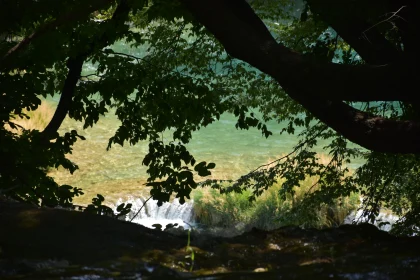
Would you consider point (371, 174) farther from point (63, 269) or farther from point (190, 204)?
point (190, 204)

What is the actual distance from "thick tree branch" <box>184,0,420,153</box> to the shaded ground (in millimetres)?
658

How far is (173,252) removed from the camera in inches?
121

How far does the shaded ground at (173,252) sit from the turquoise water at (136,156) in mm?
10128

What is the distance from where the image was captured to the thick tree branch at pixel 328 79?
3.56 meters

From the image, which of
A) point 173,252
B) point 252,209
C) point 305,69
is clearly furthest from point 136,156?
point 173,252

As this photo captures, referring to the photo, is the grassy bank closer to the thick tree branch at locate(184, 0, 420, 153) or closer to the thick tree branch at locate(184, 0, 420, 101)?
the thick tree branch at locate(184, 0, 420, 153)

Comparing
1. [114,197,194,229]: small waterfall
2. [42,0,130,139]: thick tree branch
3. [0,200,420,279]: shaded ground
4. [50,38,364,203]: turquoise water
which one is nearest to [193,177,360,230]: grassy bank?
[114,197,194,229]: small waterfall

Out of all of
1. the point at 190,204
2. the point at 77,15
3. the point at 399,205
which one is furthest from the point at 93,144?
the point at 77,15

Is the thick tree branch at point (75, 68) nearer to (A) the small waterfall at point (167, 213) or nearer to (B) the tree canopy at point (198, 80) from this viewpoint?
(B) the tree canopy at point (198, 80)

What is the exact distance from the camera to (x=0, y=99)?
4000 mm

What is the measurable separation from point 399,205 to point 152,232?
521 centimetres

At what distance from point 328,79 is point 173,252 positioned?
1.38 m

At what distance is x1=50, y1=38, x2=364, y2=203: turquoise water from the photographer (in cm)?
1452

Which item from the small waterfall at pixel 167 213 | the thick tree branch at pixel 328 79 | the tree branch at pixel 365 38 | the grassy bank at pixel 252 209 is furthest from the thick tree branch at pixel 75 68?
the small waterfall at pixel 167 213
